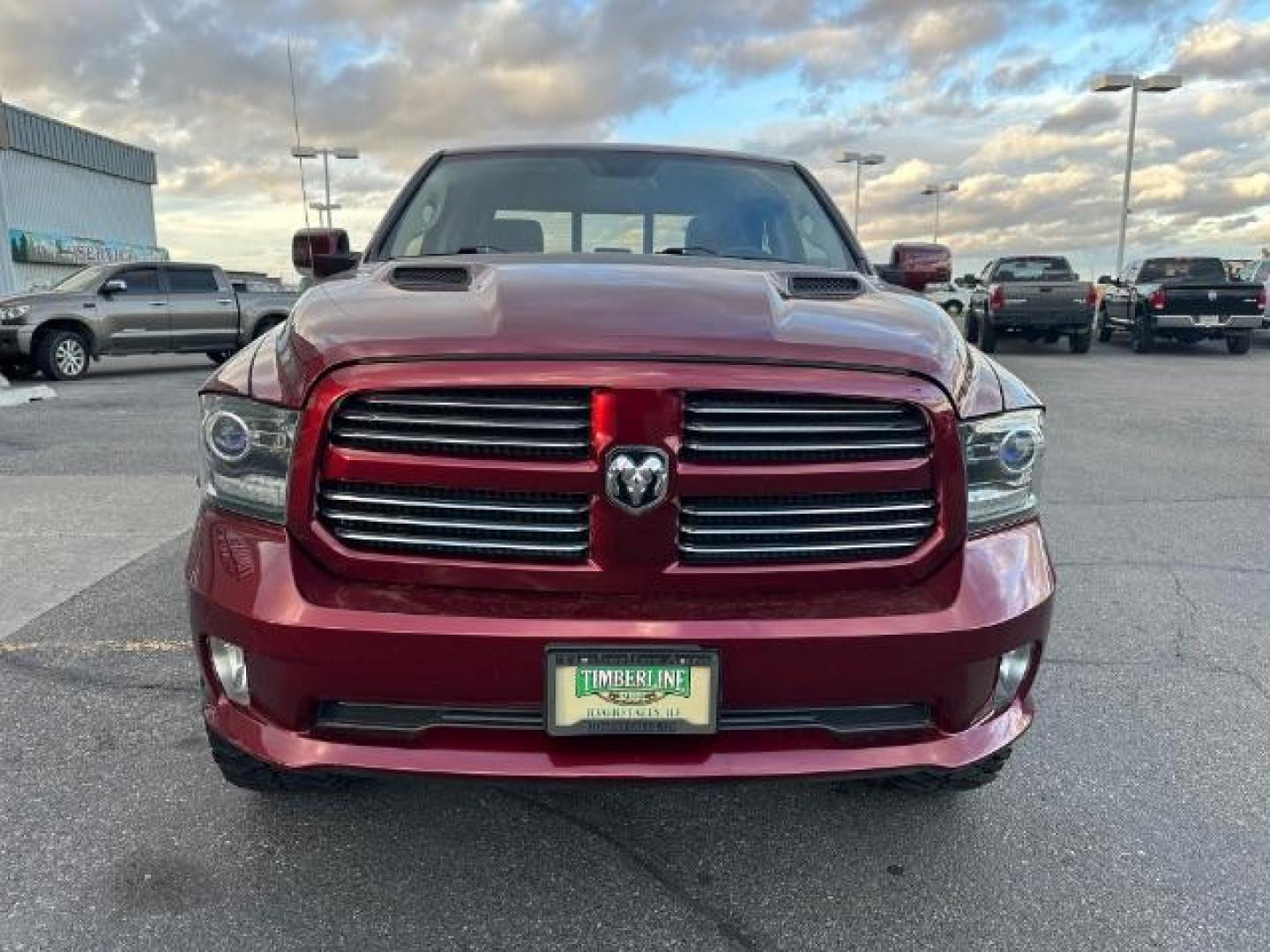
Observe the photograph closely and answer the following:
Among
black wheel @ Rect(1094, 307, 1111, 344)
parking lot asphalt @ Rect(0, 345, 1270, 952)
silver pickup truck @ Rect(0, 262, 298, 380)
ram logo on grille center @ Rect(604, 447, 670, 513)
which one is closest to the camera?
ram logo on grille center @ Rect(604, 447, 670, 513)

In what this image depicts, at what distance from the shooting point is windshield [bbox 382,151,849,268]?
3512 millimetres

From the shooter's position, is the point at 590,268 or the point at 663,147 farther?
the point at 663,147

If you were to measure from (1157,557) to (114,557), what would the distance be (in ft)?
16.9

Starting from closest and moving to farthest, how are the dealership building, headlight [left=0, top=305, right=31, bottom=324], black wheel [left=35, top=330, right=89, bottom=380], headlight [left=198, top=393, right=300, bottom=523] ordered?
headlight [left=198, top=393, right=300, bottom=523] → headlight [left=0, top=305, right=31, bottom=324] → black wheel [left=35, top=330, right=89, bottom=380] → the dealership building

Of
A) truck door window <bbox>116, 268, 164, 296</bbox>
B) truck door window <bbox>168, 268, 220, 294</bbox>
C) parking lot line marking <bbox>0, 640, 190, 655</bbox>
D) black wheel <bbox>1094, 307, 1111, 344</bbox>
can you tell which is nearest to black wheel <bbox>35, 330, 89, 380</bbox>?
truck door window <bbox>116, 268, 164, 296</bbox>

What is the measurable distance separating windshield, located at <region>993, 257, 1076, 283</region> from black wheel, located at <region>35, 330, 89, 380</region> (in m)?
15.4

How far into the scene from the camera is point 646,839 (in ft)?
8.27

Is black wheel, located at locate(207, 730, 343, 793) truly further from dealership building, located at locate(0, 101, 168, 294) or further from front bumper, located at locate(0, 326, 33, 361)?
dealership building, located at locate(0, 101, 168, 294)

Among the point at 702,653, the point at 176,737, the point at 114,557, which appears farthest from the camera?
the point at 114,557

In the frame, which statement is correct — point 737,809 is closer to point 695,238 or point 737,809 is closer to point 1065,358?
point 695,238

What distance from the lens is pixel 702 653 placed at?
75.9 inches

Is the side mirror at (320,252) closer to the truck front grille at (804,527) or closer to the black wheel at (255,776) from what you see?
the black wheel at (255,776)

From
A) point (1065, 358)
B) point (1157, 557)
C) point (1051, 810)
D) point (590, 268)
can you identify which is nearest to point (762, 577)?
point (590, 268)

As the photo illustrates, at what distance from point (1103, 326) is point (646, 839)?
22.1m
